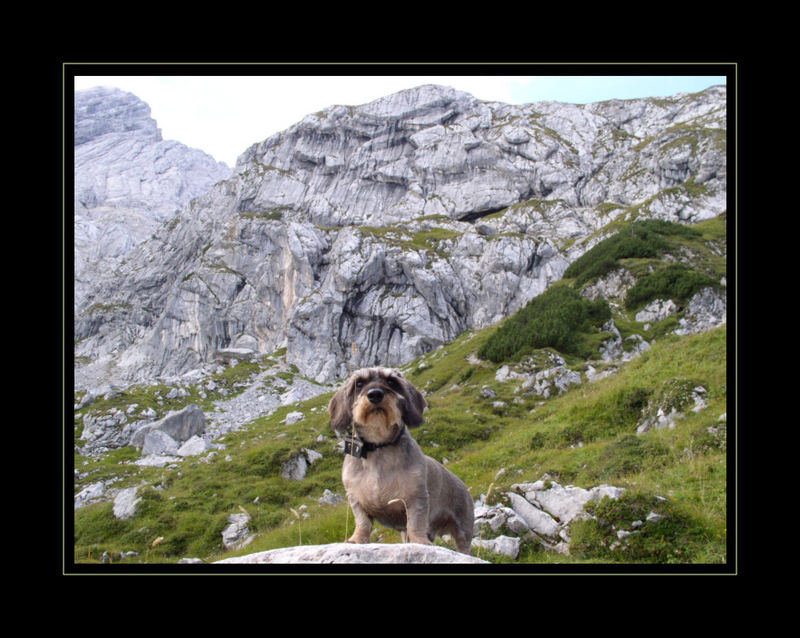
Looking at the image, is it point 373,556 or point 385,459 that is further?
point 385,459

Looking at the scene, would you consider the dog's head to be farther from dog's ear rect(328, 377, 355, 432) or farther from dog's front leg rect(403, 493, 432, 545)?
dog's front leg rect(403, 493, 432, 545)

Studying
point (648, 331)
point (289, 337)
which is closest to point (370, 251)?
point (289, 337)

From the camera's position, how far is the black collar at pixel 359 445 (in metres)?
4.39

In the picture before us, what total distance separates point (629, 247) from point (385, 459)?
43478 millimetres

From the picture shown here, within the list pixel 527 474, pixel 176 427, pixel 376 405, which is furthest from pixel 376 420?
pixel 176 427

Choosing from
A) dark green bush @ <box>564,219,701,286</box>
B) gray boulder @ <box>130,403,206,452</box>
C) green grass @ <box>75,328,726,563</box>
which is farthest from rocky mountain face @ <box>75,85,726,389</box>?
green grass @ <box>75,328,726,563</box>

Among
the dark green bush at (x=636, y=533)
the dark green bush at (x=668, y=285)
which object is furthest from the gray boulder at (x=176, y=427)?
the dark green bush at (x=668, y=285)

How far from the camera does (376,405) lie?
4355mm

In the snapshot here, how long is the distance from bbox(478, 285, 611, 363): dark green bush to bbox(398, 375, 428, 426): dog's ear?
84.0ft

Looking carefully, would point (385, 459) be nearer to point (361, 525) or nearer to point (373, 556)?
point (361, 525)

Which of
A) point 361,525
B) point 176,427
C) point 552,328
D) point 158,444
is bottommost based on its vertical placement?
point 158,444

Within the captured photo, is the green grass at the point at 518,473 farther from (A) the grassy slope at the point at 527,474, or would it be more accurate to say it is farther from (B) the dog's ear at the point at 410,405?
(B) the dog's ear at the point at 410,405
